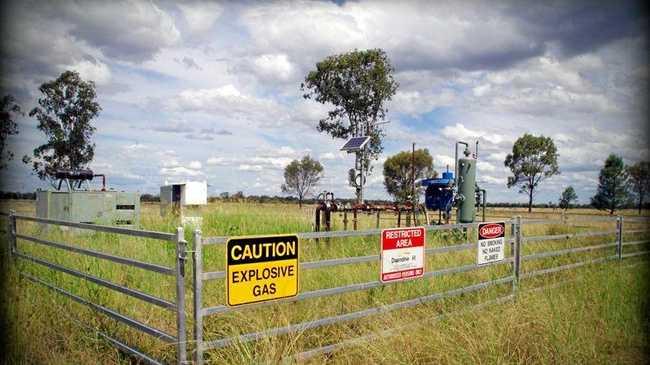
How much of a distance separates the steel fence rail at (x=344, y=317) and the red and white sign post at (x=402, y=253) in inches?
11.9

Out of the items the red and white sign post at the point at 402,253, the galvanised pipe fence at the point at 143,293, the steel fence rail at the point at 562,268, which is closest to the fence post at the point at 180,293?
the galvanised pipe fence at the point at 143,293

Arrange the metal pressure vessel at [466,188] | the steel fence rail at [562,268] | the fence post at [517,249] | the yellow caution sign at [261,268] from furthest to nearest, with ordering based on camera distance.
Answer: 1. the metal pressure vessel at [466,188]
2. the steel fence rail at [562,268]
3. the fence post at [517,249]
4. the yellow caution sign at [261,268]

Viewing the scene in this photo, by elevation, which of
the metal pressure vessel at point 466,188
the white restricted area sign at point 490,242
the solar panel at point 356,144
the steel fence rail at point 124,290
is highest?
the solar panel at point 356,144

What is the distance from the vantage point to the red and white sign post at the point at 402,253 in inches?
209

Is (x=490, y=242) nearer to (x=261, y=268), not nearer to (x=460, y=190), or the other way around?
(x=261, y=268)

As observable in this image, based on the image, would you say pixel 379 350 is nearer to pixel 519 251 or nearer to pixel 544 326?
pixel 544 326

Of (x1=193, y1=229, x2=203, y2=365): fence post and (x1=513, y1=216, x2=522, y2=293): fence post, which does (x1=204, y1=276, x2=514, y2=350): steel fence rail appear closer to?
(x1=193, y1=229, x2=203, y2=365): fence post

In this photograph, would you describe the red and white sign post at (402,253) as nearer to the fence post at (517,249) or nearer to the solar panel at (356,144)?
the fence post at (517,249)

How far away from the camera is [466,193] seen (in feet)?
40.9

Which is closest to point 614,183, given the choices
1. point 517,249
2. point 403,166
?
point 403,166

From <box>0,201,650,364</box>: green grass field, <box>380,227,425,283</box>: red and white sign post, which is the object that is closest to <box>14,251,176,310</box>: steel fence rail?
<box>0,201,650,364</box>: green grass field

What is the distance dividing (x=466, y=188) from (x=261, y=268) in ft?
30.7

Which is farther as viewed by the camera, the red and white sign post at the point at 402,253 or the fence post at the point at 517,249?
the fence post at the point at 517,249

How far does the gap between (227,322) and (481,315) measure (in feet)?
9.35
